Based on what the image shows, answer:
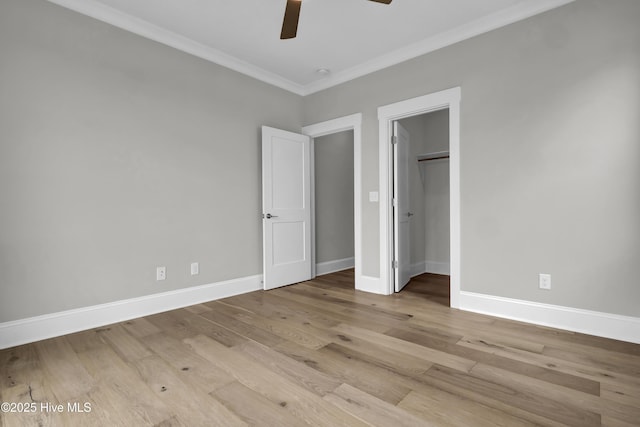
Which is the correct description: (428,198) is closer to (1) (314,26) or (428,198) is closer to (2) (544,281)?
(2) (544,281)

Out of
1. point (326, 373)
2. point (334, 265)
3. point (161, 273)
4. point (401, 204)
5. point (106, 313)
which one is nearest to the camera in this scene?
point (326, 373)

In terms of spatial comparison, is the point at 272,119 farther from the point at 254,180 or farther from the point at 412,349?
the point at 412,349

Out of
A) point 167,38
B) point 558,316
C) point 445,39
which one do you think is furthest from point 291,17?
point 558,316

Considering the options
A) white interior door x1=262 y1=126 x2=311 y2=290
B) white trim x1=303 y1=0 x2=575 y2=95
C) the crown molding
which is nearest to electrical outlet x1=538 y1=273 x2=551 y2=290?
Result: white trim x1=303 y1=0 x2=575 y2=95

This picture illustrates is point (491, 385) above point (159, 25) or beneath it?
beneath

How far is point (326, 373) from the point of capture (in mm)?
1935

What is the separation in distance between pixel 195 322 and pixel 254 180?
187cm

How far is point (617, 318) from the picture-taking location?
2.40 m

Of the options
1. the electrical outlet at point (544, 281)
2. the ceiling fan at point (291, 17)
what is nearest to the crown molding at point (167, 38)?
the ceiling fan at point (291, 17)

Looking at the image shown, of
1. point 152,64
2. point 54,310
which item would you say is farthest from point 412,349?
point 152,64

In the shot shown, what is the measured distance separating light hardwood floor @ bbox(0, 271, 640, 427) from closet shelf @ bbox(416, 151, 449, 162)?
A: 2.69 m

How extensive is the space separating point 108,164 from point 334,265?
3450mm

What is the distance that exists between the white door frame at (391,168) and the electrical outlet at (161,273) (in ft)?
7.85

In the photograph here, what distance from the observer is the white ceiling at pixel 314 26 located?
9.05 ft
